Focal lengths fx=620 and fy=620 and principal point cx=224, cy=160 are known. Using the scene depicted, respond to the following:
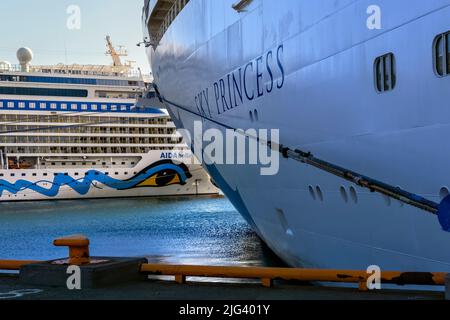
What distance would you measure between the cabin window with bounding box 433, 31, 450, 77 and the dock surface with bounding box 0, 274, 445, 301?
1.76m

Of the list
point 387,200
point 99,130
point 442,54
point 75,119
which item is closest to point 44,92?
point 75,119

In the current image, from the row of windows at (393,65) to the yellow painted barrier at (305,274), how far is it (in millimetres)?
1620

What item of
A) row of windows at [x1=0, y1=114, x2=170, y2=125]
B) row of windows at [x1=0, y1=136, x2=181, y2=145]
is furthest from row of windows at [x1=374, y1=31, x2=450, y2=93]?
row of windows at [x1=0, y1=136, x2=181, y2=145]

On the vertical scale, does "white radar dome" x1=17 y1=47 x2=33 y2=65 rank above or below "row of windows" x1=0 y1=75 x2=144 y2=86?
above

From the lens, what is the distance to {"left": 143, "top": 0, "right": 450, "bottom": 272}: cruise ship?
5.18 meters

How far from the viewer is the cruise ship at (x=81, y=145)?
50781mm

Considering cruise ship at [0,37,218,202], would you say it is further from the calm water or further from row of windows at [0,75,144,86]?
the calm water

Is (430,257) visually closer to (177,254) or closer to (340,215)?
(340,215)

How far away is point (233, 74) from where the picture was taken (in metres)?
9.10

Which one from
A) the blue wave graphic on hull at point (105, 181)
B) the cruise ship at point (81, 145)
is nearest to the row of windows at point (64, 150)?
the cruise ship at point (81, 145)

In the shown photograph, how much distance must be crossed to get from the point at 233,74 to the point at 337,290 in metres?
4.74

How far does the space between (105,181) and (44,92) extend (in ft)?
34.5

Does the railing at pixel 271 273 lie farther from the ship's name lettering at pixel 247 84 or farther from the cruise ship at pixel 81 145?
the cruise ship at pixel 81 145

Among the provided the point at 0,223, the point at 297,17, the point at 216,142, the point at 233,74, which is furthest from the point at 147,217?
the point at 297,17
